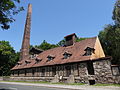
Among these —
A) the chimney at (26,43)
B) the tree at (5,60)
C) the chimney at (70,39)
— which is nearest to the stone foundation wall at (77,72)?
the chimney at (70,39)

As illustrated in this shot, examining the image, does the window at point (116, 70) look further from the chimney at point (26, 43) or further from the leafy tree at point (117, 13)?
the chimney at point (26, 43)

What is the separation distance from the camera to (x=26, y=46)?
40.5m

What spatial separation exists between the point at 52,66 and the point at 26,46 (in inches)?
815

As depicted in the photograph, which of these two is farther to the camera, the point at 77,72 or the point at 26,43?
the point at 26,43

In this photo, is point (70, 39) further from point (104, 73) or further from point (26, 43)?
point (26, 43)

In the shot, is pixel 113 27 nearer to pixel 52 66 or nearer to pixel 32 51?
pixel 52 66

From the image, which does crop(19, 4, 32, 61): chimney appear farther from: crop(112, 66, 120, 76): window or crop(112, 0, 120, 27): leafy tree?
crop(112, 66, 120, 76): window

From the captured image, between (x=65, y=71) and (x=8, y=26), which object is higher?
(x=8, y=26)

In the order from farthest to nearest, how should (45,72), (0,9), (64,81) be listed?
(45,72)
(64,81)
(0,9)

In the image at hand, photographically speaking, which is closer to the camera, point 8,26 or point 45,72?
point 8,26

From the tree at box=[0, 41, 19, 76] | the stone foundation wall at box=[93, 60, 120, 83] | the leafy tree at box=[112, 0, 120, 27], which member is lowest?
the stone foundation wall at box=[93, 60, 120, 83]

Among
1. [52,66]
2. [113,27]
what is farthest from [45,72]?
[113,27]

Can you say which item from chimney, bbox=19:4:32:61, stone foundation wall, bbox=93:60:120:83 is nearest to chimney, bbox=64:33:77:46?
stone foundation wall, bbox=93:60:120:83

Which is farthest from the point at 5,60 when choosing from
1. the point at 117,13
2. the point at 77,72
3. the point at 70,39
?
the point at 117,13
